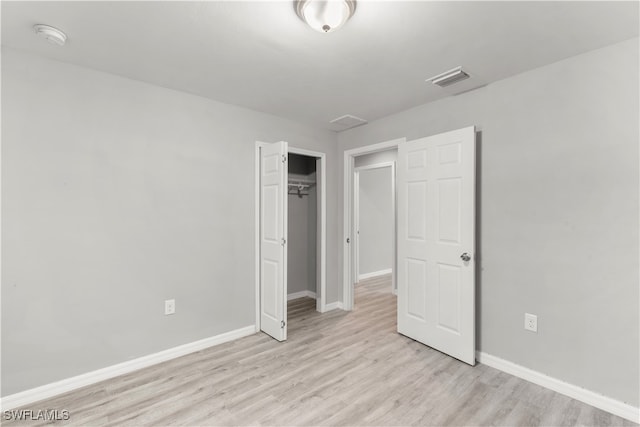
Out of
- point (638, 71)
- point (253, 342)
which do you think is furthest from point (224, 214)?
point (638, 71)

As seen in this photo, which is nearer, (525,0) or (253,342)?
(525,0)

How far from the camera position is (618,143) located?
2.02 meters

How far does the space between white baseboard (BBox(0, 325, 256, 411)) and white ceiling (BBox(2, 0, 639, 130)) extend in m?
2.38

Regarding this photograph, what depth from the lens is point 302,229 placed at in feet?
15.5

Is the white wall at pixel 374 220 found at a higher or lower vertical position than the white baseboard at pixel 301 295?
higher

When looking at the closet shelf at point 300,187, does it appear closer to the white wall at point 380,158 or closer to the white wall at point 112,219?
the white wall at point 380,158

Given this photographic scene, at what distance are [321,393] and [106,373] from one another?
1.72 metres

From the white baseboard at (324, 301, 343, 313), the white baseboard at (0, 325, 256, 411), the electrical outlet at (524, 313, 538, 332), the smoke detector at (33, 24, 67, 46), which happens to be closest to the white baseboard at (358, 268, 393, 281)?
the white baseboard at (324, 301, 343, 313)

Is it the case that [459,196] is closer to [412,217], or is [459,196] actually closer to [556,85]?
[412,217]

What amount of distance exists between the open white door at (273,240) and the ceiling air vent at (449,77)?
1497 mm

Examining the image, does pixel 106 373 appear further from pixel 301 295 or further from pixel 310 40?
pixel 310 40

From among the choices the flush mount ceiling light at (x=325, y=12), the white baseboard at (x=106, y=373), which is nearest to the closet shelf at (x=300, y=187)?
the white baseboard at (x=106, y=373)

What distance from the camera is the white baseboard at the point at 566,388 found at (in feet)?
6.44

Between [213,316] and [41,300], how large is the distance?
133cm
